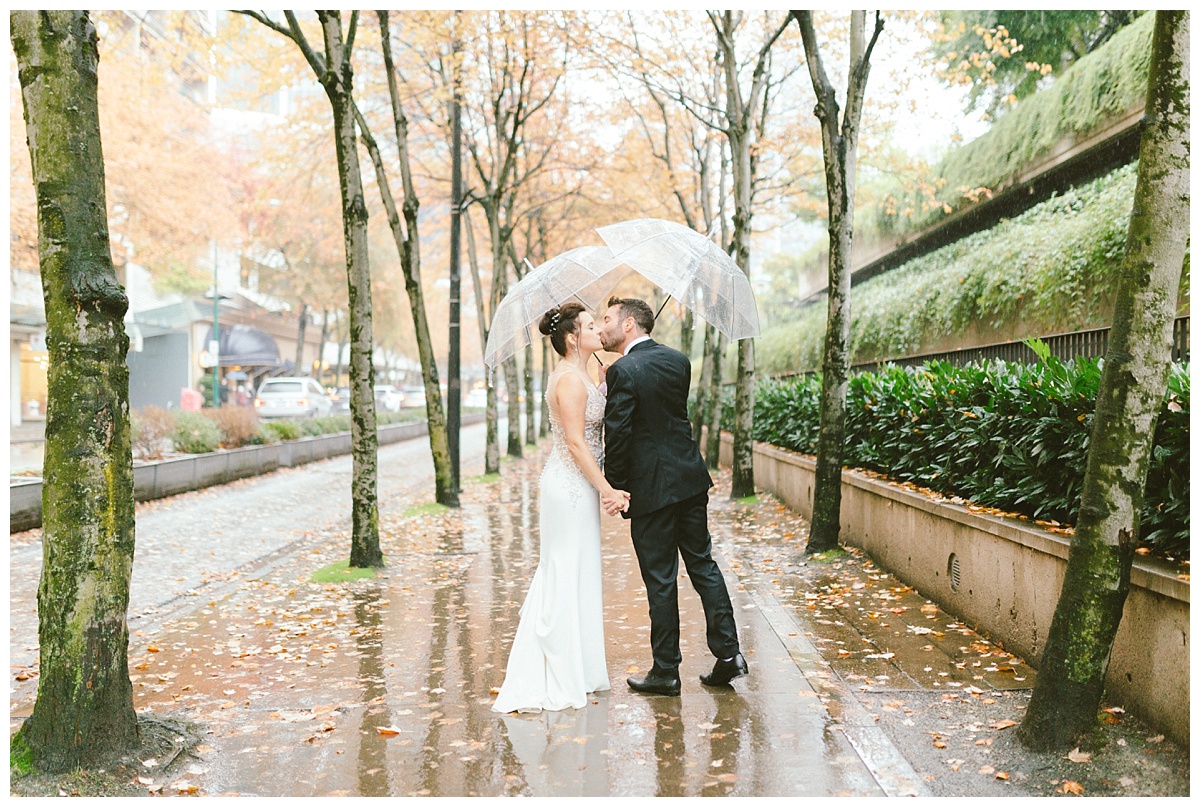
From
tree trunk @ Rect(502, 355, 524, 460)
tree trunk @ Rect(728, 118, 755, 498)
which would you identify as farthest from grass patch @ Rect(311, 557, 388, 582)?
tree trunk @ Rect(502, 355, 524, 460)

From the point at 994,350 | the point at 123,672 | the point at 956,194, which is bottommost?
the point at 123,672

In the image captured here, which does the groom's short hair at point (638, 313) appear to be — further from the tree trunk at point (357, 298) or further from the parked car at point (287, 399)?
the parked car at point (287, 399)

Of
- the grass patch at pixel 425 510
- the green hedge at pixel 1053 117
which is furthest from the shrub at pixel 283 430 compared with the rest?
the green hedge at pixel 1053 117

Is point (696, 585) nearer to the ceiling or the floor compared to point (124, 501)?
nearer to the floor

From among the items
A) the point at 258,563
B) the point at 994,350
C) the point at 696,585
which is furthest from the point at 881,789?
the point at 994,350

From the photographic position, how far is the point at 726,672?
5605mm

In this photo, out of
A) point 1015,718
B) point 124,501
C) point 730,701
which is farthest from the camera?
point 730,701

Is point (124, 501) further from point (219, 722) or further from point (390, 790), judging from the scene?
point (390, 790)

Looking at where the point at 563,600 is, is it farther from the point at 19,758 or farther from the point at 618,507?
the point at 19,758

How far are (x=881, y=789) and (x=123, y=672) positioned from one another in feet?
11.0

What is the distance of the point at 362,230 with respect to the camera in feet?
31.8

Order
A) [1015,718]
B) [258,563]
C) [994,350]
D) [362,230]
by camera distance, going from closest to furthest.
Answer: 1. [1015,718]
2. [362,230]
3. [258,563]
4. [994,350]

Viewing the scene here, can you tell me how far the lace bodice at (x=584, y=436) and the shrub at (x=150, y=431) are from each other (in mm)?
13371

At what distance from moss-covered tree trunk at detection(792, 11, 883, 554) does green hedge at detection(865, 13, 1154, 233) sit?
373 cm
